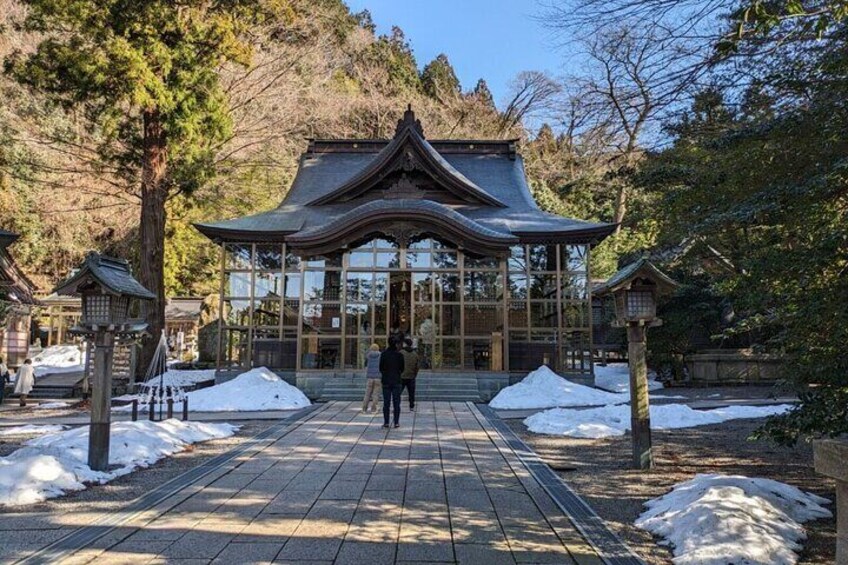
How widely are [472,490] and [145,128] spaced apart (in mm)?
15413

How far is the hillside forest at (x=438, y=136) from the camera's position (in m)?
4.93

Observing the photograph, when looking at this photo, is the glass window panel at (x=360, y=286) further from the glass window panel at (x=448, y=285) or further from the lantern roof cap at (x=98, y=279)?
the lantern roof cap at (x=98, y=279)

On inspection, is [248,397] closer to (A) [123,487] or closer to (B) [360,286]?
(B) [360,286]

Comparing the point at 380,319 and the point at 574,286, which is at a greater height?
the point at 574,286

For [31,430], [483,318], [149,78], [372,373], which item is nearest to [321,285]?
[483,318]

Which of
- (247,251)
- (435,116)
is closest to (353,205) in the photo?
(247,251)

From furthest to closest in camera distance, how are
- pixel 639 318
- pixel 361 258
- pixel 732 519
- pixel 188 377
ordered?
1. pixel 188 377
2. pixel 361 258
3. pixel 639 318
4. pixel 732 519

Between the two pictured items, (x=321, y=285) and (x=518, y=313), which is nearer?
(x=321, y=285)

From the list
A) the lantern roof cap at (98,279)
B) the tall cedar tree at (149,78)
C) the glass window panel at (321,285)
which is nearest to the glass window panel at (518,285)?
the glass window panel at (321,285)

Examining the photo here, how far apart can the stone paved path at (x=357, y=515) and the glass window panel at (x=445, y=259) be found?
8.82m

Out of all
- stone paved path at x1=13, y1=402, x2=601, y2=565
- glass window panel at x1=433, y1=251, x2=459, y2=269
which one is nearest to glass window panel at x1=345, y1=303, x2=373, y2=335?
glass window panel at x1=433, y1=251, x2=459, y2=269

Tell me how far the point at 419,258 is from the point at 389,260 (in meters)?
0.87

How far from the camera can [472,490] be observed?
5.66 m

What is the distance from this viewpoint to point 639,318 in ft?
22.7
